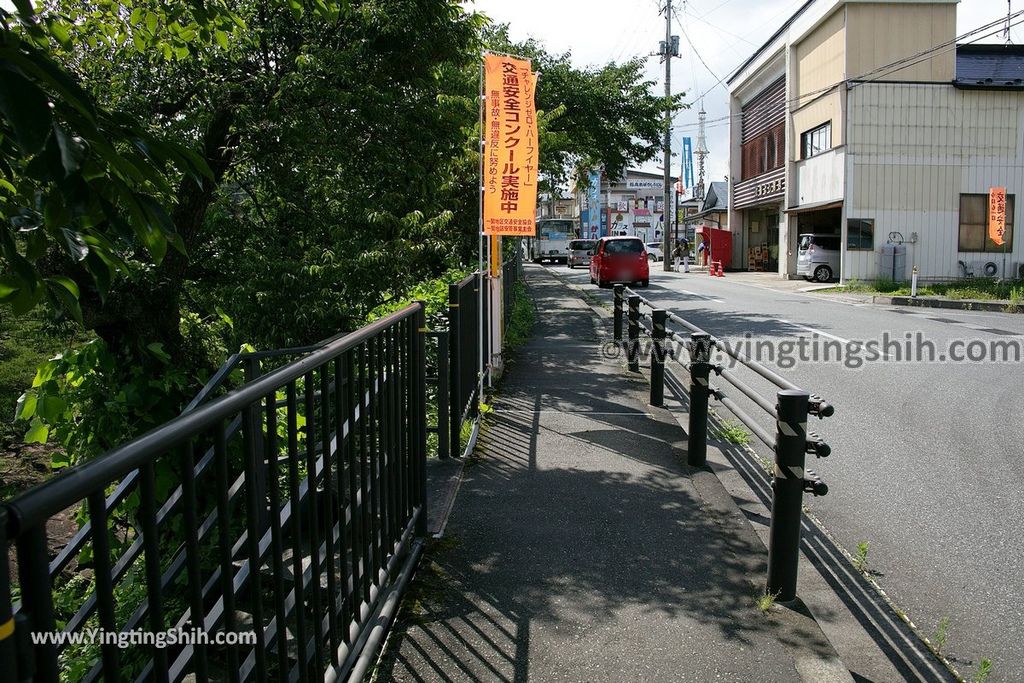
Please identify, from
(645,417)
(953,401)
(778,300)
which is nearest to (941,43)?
(778,300)

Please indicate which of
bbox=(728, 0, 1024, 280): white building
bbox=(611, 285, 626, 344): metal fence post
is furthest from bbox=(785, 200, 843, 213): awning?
bbox=(611, 285, 626, 344): metal fence post

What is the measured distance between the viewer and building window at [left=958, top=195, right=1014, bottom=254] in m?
26.4

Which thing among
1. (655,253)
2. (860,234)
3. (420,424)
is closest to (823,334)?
(420,424)

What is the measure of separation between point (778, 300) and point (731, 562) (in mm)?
17744

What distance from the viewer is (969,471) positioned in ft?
19.5

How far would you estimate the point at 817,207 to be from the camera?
29766 mm

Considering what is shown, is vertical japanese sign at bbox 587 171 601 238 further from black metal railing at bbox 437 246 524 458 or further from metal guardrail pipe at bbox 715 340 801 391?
metal guardrail pipe at bbox 715 340 801 391

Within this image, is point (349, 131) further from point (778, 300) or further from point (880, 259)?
point (880, 259)

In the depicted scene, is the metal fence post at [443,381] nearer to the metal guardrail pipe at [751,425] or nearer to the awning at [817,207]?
the metal guardrail pipe at [751,425]

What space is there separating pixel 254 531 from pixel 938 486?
5137 mm

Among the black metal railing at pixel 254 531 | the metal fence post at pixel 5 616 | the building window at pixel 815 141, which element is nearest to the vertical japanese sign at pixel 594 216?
the building window at pixel 815 141

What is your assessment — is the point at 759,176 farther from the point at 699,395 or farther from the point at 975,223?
the point at 699,395

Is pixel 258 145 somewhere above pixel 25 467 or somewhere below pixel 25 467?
above

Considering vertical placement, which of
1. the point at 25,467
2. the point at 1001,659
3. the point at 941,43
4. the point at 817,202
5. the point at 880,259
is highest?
the point at 941,43
